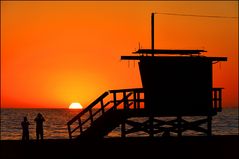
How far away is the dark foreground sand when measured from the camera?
24.3 m

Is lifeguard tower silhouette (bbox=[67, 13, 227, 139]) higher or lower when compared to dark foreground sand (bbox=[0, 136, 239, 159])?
higher

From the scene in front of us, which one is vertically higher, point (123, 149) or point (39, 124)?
point (39, 124)

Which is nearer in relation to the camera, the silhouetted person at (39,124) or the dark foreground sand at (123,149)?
the dark foreground sand at (123,149)

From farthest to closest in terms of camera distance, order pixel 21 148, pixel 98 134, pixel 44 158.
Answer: pixel 98 134, pixel 21 148, pixel 44 158

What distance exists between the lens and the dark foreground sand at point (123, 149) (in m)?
24.3

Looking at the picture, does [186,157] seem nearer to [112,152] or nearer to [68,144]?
[112,152]

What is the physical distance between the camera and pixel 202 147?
26109 mm

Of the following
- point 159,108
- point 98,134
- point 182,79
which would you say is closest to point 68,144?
point 98,134

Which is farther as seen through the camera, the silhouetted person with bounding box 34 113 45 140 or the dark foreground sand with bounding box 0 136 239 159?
the silhouetted person with bounding box 34 113 45 140

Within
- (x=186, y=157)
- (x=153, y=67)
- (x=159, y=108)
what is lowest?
(x=186, y=157)

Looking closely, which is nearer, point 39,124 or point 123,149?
point 123,149

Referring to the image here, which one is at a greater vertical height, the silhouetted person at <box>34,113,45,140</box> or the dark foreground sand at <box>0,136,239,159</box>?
the silhouetted person at <box>34,113,45,140</box>

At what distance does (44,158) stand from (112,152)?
3239mm

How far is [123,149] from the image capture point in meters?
25.4
